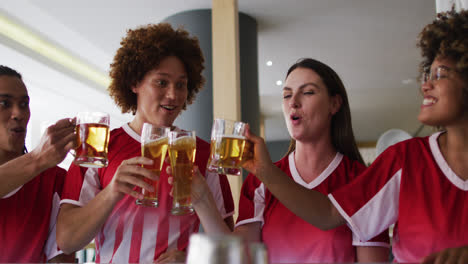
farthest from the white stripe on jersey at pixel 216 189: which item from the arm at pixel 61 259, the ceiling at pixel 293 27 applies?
the ceiling at pixel 293 27

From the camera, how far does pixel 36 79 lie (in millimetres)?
6230

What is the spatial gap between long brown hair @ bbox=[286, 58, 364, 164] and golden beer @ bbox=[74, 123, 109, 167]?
2.76ft

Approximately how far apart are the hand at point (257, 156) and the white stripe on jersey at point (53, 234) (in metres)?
0.73

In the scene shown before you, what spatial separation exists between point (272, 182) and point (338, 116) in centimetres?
55

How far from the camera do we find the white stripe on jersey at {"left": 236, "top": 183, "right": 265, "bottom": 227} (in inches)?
61.8

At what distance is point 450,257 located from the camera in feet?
3.20

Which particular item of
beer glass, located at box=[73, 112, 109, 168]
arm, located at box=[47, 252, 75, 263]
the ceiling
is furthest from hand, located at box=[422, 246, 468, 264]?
the ceiling

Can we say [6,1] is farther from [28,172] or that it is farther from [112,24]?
[28,172]

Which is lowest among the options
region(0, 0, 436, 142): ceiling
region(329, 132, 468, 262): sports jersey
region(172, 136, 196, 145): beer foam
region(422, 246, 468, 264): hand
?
region(422, 246, 468, 264): hand

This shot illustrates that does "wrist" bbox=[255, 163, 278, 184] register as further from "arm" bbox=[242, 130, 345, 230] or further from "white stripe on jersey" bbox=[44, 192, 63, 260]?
"white stripe on jersey" bbox=[44, 192, 63, 260]

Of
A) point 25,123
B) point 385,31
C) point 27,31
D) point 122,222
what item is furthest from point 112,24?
point 122,222

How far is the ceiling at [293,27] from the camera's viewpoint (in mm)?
4711

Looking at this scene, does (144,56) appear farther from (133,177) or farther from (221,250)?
(221,250)

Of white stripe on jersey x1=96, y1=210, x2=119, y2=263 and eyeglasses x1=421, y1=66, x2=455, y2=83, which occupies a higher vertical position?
eyeglasses x1=421, y1=66, x2=455, y2=83
